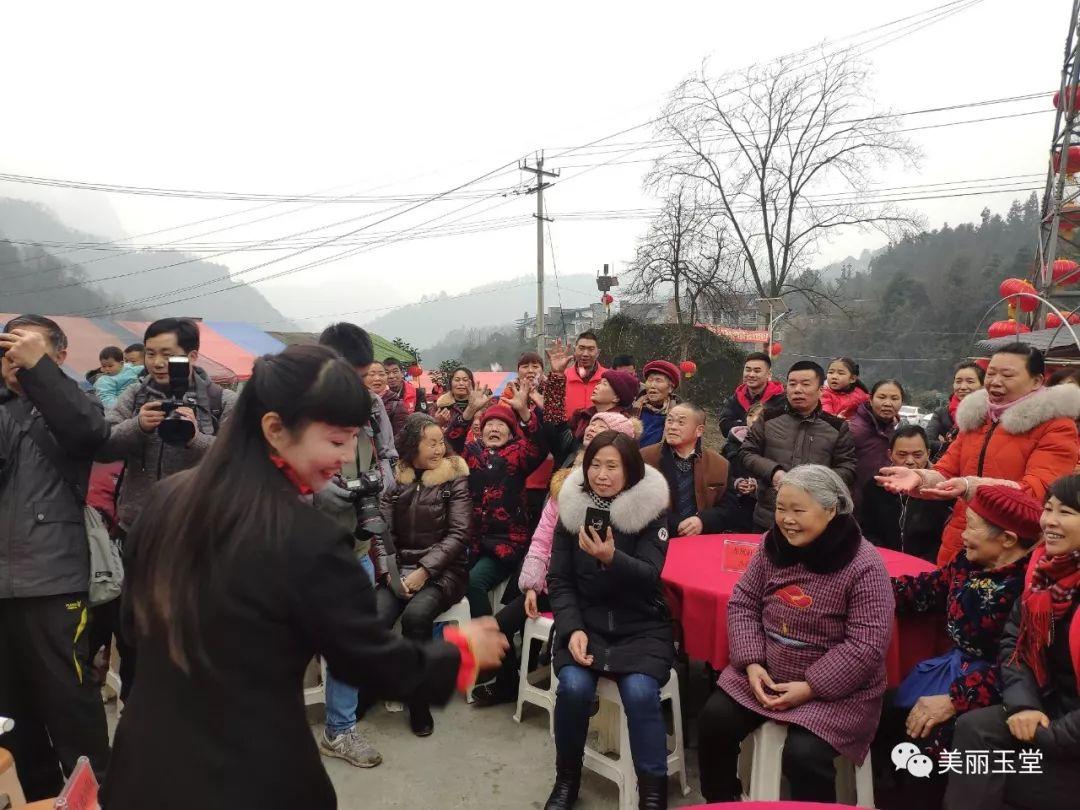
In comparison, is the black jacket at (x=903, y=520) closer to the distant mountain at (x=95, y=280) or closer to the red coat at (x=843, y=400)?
the red coat at (x=843, y=400)

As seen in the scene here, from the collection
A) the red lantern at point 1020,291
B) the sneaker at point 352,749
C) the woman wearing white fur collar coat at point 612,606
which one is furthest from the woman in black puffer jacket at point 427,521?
the red lantern at point 1020,291

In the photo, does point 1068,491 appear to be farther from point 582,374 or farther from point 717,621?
point 582,374

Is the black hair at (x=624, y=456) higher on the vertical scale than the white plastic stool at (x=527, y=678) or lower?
higher

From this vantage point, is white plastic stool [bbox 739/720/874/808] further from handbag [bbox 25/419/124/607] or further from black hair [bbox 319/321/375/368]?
handbag [bbox 25/419/124/607]

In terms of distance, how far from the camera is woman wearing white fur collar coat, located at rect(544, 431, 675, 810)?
2.66 m

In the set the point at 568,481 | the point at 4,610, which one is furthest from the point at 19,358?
the point at 568,481

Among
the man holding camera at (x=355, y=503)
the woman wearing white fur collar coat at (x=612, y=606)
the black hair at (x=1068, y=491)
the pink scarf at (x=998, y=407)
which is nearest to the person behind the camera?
the black hair at (x=1068, y=491)

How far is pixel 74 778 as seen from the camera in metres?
1.61

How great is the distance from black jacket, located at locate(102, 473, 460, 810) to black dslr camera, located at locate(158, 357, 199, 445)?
1.51 meters

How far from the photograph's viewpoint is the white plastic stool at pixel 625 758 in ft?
8.87

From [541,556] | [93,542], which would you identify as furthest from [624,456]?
[93,542]

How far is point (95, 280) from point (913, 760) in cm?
5391

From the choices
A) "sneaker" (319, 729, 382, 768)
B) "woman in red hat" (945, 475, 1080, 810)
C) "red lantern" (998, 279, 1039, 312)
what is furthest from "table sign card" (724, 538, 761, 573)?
"red lantern" (998, 279, 1039, 312)

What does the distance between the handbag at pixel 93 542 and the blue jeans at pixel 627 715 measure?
1.82m
